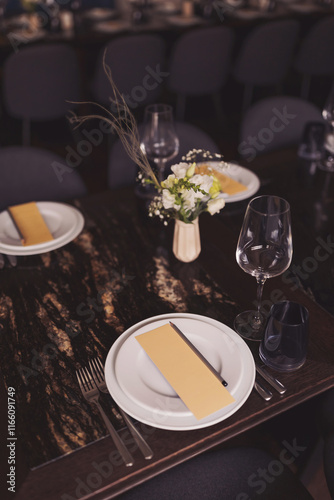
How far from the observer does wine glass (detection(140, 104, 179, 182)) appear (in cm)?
151

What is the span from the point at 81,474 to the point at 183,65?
9.87 feet

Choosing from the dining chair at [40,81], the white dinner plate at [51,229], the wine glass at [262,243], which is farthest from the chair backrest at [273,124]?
the dining chair at [40,81]

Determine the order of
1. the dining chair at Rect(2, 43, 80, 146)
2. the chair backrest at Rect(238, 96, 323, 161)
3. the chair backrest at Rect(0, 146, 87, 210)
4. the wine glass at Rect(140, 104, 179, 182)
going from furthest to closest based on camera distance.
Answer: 1. the dining chair at Rect(2, 43, 80, 146)
2. the chair backrest at Rect(238, 96, 323, 161)
3. the chair backrest at Rect(0, 146, 87, 210)
4. the wine glass at Rect(140, 104, 179, 182)

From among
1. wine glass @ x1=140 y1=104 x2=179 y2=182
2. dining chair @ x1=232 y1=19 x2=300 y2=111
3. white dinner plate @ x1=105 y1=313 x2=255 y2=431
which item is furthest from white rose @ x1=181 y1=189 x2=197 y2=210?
dining chair @ x1=232 y1=19 x2=300 y2=111

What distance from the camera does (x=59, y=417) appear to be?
3.00ft

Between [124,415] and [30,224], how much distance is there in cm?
72

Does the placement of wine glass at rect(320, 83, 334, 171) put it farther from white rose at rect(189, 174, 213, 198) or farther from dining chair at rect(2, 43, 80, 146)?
dining chair at rect(2, 43, 80, 146)

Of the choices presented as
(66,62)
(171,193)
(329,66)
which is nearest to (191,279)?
(171,193)

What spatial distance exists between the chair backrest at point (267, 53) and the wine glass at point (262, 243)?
274 centimetres

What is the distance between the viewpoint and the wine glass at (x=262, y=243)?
1.02 meters

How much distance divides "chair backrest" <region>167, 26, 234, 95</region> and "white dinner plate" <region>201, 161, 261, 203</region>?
1785mm

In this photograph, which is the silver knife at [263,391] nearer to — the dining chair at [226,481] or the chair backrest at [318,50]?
the dining chair at [226,481]

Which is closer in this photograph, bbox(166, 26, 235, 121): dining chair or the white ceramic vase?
the white ceramic vase

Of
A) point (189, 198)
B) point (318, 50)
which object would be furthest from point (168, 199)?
point (318, 50)
